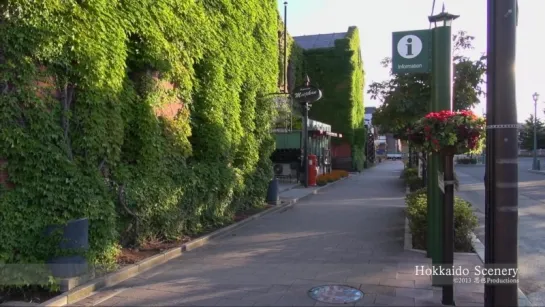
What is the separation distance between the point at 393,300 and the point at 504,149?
2188mm

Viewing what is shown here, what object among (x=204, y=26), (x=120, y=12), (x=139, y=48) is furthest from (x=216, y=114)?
Result: (x=120, y=12)

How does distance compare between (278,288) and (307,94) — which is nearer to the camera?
(278,288)

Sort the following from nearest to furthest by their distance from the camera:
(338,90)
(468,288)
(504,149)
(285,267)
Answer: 1. (504,149)
2. (468,288)
3. (285,267)
4. (338,90)

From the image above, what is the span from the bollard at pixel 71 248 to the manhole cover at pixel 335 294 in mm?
2881

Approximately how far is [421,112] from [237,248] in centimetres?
901

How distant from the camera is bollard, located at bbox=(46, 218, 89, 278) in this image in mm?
5438

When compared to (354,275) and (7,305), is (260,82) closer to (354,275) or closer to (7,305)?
(354,275)

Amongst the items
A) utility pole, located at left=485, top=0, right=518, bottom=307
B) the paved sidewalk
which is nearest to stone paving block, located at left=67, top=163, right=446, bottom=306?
the paved sidewalk

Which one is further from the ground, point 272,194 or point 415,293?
point 272,194

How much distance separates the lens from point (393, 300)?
5207 millimetres

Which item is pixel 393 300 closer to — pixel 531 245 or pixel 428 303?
pixel 428 303

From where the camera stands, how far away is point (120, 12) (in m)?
6.93

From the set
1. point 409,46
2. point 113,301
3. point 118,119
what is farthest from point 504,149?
point 118,119

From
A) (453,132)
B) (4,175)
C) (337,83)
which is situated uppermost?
(337,83)
